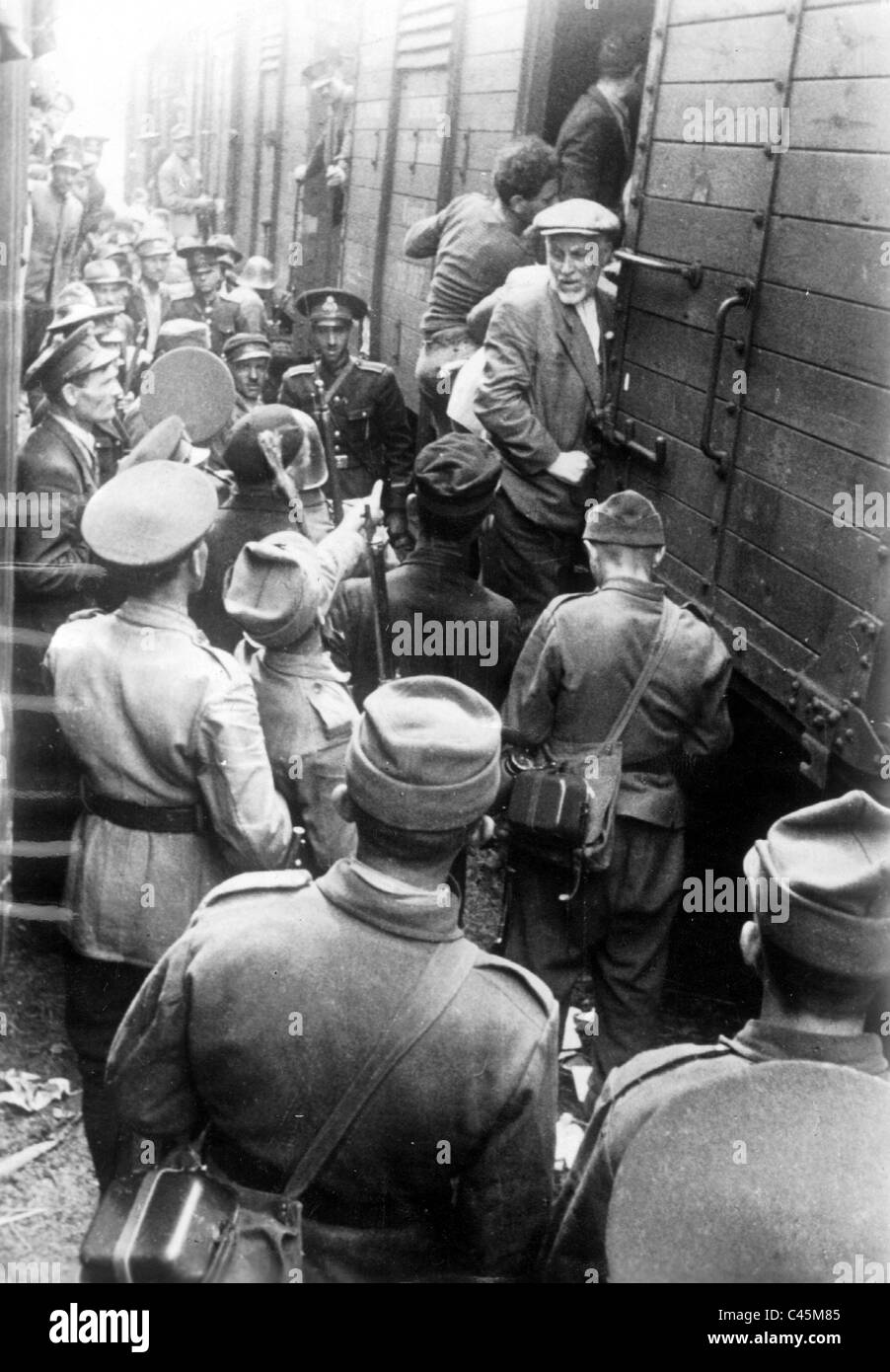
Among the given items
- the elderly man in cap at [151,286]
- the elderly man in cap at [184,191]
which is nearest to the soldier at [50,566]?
the elderly man in cap at [151,286]

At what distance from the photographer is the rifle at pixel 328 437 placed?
6.62m

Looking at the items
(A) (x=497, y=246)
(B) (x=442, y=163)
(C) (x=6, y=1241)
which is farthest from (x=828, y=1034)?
(B) (x=442, y=163)

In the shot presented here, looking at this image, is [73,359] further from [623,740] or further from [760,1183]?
[760,1183]

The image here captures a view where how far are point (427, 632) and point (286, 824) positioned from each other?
1141 millimetres

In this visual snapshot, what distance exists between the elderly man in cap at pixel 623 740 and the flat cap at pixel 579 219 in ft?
6.58

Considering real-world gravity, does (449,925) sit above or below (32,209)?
below

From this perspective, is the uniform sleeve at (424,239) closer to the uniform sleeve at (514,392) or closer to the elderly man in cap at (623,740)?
the uniform sleeve at (514,392)

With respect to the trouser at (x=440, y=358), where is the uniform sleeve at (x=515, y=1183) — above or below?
below

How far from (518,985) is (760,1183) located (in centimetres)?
54

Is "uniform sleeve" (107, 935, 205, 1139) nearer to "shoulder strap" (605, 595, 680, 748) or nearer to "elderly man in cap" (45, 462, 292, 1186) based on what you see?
"elderly man in cap" (45, 462, 292, 1186)

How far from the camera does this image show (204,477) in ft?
10.8

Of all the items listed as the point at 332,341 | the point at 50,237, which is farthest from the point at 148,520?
the point at 50,237

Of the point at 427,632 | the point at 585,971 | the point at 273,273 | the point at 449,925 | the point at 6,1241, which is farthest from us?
the point at 273,273

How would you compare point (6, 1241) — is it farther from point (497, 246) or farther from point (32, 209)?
point (32, 209)
